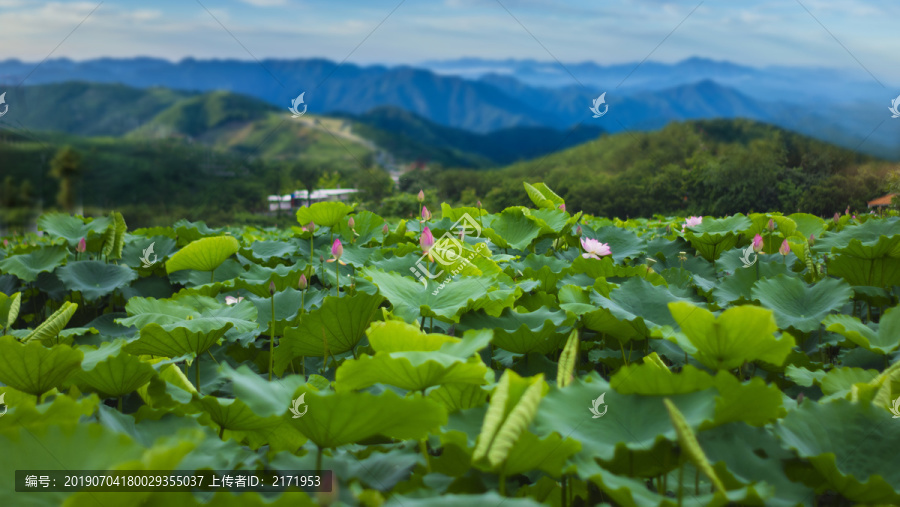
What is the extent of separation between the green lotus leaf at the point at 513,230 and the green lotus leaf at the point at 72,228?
1.92 meters

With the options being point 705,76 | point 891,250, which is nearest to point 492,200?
point 891,250

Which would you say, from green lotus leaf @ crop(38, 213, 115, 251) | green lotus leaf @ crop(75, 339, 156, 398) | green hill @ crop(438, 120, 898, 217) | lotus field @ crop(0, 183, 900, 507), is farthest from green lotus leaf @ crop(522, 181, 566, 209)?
green hill @ crop(438, 120, 898, 217)

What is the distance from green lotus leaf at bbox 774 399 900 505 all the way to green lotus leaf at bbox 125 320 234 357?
1167 millimetres

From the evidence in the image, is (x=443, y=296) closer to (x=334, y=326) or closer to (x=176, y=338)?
(x=334, y=326)

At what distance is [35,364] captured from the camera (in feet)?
3.25

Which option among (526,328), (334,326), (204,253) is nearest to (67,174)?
(204,253)

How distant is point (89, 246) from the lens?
2627 millimetres

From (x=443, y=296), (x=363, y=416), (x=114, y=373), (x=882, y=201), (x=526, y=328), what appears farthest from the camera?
(x=882, y=201)

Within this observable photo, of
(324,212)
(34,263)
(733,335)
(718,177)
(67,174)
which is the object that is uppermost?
(733,335)

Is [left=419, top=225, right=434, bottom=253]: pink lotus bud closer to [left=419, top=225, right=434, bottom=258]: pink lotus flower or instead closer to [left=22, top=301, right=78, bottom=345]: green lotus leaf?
[left=419, top=225, right=434, bottom=258]: pink lotus flower

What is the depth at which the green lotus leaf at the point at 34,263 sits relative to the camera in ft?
7.63

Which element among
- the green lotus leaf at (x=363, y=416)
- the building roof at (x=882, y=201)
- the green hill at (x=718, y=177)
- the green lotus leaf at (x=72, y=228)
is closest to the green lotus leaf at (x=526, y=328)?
the green lotus leaf at (x=363, y=416)

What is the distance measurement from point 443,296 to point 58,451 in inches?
34.8

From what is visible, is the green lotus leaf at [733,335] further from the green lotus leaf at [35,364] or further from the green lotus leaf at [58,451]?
the green lotus leaf at [35,364]
